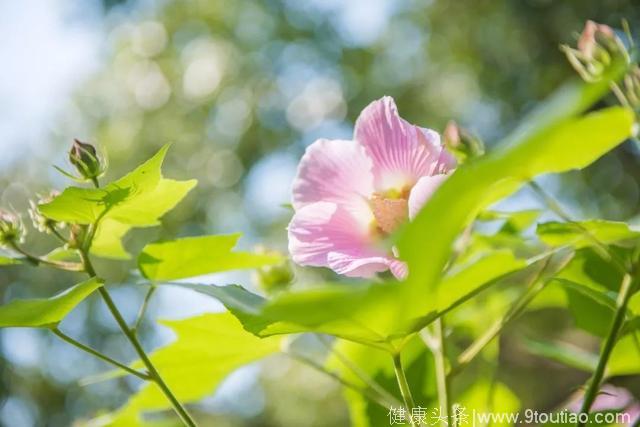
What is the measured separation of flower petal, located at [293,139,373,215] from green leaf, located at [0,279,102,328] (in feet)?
0.34

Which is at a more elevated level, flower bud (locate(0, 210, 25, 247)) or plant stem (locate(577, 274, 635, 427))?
flower bud (locate(0, 210, 25, 247))

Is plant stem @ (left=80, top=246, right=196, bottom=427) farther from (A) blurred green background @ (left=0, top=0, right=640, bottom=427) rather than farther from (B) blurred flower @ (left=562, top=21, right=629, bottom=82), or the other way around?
(A) blurred green background @ (left=0, top=0, right=640, bottom=427)

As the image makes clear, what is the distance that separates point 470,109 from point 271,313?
5.75 metres

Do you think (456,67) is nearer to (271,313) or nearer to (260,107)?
(260,107)

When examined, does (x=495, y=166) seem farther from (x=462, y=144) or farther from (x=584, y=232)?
(x=462, y=144)

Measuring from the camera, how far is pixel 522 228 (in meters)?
0.48

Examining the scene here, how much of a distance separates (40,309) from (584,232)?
0.22 m

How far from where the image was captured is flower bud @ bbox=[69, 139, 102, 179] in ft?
1.32

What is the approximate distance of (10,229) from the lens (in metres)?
0.43

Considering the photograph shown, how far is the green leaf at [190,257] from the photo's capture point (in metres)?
0.42

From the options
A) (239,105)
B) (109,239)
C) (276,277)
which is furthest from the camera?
(239,105)

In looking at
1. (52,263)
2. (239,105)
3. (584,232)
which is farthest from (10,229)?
(239,105)

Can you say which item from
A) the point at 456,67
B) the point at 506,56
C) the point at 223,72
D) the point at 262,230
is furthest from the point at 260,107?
the point at 506,56

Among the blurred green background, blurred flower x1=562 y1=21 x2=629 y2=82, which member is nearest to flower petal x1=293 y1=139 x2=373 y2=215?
blurred flower x1=562 y1=21 x2=629 y2=82
